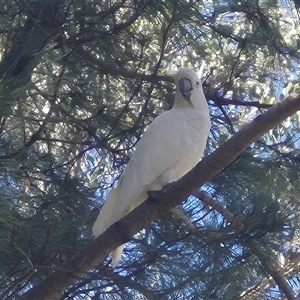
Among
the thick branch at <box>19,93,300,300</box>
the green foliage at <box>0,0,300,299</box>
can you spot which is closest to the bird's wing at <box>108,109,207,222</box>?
the green foliage at <box>0,0,300,299</box>

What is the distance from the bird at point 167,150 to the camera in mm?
2037

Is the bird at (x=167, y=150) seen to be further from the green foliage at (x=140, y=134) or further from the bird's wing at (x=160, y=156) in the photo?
the green foliage at (x=140, y=134)

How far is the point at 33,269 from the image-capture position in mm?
1445

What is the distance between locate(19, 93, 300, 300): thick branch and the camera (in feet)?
5.26

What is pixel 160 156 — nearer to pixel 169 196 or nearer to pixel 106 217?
pixel 106 217

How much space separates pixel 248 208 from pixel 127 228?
47cm

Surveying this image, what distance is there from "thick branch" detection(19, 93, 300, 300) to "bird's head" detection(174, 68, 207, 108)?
20.9 inches

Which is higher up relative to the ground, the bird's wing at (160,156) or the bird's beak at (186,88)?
the bird's beak at (186,88)

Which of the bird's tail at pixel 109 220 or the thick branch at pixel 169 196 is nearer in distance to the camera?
the thick branch at pixel 169 196

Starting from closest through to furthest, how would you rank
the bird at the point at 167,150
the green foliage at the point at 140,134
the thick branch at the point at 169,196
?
the thick branch at the point at 169,196 < the green foliage at the point at 140,134 < the bird at the point at 167,150

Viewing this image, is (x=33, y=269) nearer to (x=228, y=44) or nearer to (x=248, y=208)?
(x=248, y=208)

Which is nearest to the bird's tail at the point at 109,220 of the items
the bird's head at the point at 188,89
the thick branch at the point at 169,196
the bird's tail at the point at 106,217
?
the bird's tail at the point at 106,217

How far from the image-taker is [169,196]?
1.64 m

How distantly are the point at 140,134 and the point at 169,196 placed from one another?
2.16 ft
